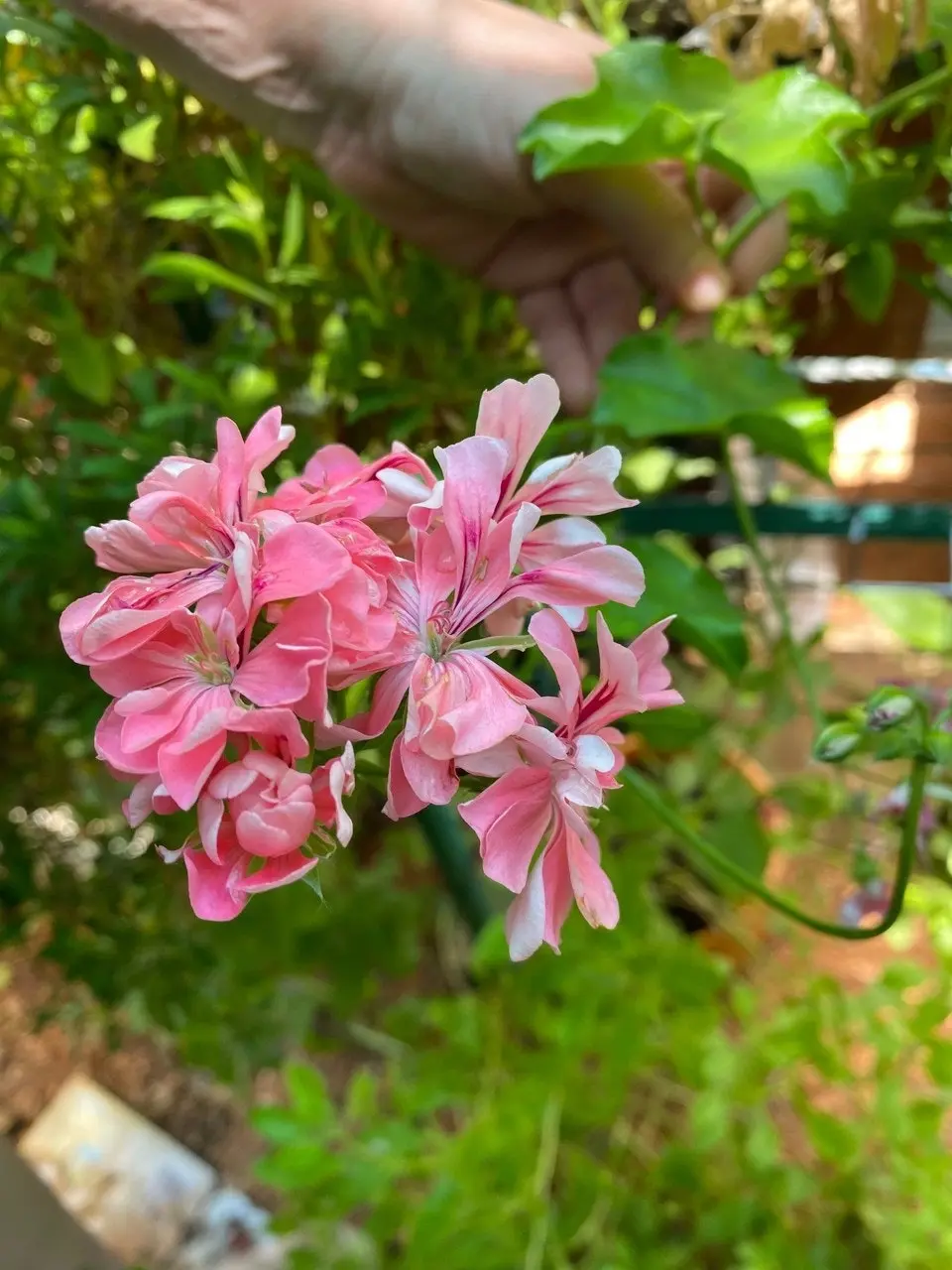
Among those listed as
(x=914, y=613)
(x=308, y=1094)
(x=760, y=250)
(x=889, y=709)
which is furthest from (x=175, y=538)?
(x=914, y=613)

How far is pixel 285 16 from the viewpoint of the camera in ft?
1.58

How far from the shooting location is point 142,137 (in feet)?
1.75

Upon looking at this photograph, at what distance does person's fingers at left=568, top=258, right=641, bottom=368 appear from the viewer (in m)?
0.54

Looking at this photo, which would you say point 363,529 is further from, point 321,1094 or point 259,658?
point 321,1094

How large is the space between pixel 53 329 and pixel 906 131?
568 mm

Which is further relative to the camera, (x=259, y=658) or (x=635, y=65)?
(x=635, y=65)

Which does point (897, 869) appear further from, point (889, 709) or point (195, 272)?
point (195, 272)

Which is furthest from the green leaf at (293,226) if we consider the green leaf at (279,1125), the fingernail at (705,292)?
the green leaf at (279,1125)

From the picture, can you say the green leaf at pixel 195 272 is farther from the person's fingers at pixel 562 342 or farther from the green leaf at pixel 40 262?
the person's fingers at pixel 562 342

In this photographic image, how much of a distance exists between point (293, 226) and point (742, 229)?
0.26 metres

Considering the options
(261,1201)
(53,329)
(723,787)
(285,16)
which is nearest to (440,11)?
(285,16)

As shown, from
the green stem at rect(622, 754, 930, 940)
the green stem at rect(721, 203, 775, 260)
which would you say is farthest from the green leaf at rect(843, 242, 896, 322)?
the green stem at rect(622, 754, 930, 940)

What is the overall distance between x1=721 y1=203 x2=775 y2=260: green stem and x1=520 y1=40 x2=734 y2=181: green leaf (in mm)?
42

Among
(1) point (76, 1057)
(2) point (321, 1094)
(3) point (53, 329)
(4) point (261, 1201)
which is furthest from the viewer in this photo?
(1) point (76, 1057)
